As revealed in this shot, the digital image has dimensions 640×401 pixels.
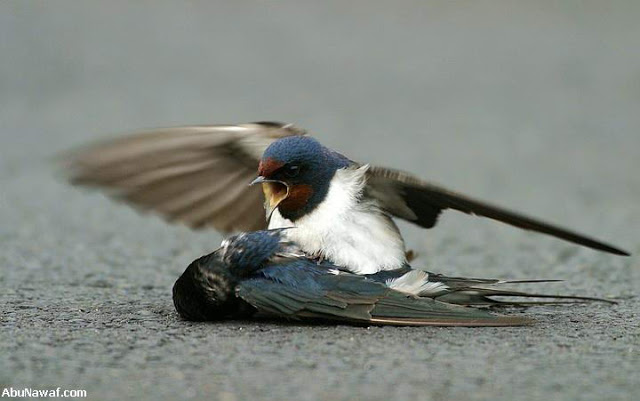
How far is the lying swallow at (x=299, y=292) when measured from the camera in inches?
137

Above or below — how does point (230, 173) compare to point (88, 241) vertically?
above

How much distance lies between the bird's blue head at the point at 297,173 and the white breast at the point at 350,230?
0.03 metres

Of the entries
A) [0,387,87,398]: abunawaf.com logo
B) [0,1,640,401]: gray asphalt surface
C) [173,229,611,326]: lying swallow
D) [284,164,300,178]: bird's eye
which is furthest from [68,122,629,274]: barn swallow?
[0,387,87,398]: abunawaf.com logo

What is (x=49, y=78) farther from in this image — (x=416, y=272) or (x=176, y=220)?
(x=416, y=272)

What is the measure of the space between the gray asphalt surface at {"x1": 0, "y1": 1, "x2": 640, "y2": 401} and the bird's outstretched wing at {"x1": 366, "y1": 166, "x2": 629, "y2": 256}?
29 cm

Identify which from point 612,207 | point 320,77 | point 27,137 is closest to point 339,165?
point 612,207

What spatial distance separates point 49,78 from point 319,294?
7249mm

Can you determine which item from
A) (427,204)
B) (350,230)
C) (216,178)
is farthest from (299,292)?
(216,178)

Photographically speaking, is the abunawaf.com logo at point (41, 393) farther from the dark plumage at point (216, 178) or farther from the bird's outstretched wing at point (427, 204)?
the bird's outstretched wing at point (427, 204)

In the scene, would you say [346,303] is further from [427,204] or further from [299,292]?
[427,204]

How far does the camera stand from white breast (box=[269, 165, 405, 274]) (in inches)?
148

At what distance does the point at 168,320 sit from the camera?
3758 millimetres

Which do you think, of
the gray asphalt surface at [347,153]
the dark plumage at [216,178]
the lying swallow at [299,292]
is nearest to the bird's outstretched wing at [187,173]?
the dark plumage at [216,178]

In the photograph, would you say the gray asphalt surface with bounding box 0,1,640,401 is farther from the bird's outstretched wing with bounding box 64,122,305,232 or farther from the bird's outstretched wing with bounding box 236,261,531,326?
the bird's outstretched wing with bounding box 64,122,305,232
